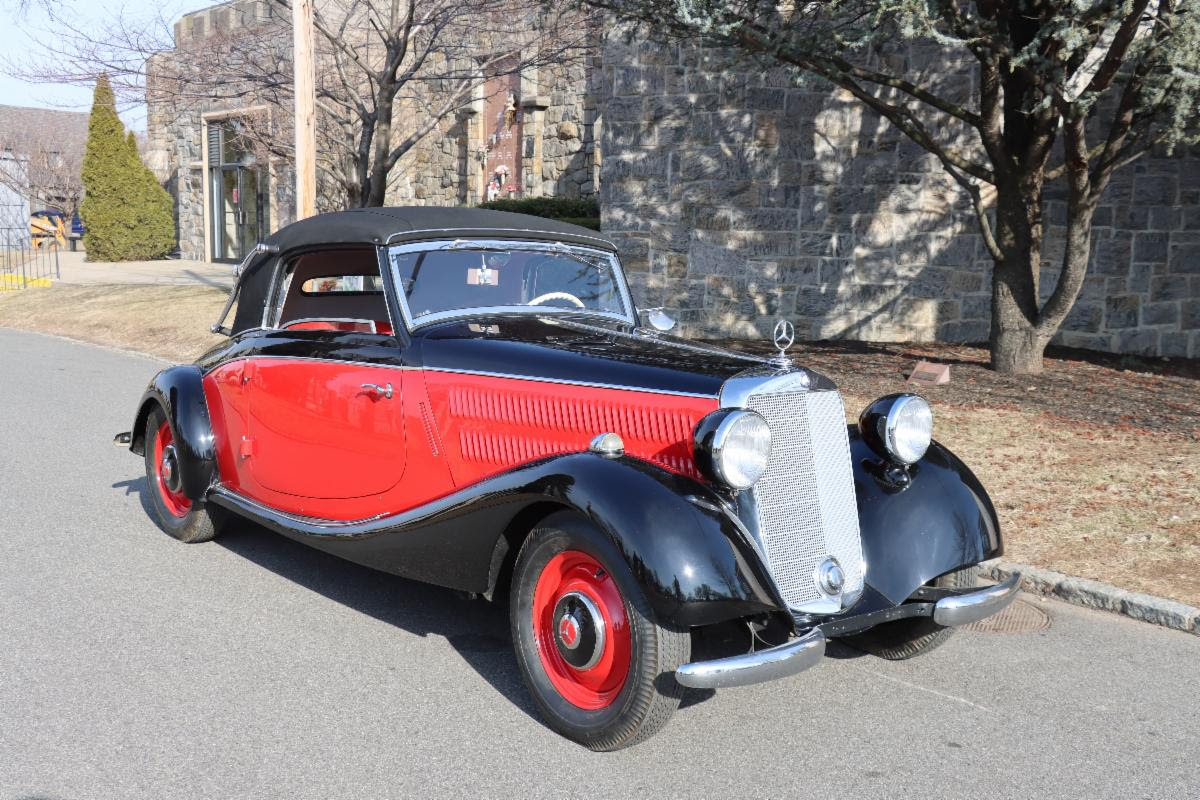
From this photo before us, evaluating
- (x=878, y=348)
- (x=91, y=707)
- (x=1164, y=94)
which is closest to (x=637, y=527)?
(x=91, y=707)

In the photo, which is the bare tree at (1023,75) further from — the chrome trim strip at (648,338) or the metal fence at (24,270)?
the metal fence at (24,270)

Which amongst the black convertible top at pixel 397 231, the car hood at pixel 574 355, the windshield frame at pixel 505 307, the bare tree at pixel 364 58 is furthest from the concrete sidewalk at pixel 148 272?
the car hood at pixel 574 355

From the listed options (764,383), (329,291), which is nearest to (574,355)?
(764,383)

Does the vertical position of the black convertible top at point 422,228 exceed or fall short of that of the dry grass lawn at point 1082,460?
it exceeds it

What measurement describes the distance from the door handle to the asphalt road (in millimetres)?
975

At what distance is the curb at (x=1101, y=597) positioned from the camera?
4.70 metres

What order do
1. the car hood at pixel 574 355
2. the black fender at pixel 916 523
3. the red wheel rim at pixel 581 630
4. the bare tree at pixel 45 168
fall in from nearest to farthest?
the red wheel rim at pixel 581 630 → the car hood at pixel 574 355 → the black fender at pixel 916 523 → the bare tree at pixel 45 168

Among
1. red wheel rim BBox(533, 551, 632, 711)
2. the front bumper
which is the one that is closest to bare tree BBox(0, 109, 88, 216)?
red wheel rim BBox(533, 551, 632, 711)

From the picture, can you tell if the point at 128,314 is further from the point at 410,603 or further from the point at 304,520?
the point at 410,603

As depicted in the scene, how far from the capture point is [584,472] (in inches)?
137

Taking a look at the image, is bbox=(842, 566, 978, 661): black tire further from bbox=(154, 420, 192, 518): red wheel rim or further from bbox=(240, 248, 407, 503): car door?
bbox=(154, 420, 192, 518): red wheel rim

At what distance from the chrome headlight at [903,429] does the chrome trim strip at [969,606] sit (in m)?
0.58

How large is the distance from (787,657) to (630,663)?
49 cm

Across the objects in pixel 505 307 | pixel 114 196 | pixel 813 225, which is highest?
pixel 114 196
